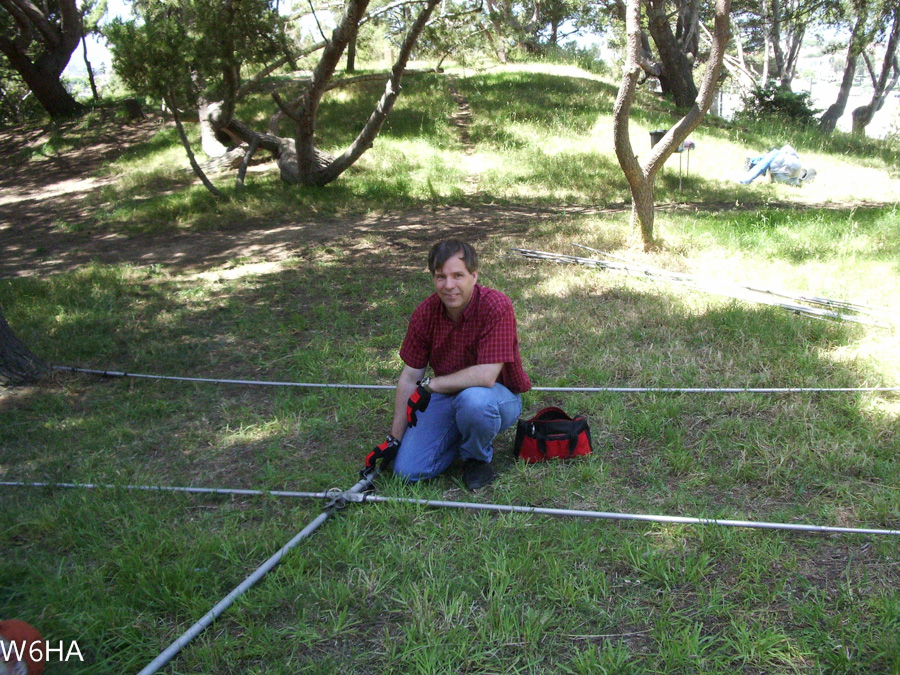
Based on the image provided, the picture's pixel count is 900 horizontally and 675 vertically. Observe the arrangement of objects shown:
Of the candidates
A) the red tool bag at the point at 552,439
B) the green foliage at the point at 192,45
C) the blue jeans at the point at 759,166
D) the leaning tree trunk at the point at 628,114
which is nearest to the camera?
the red tool bag at the point at 552,439

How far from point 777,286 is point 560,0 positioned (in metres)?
18.5

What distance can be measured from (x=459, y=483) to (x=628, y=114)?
4.67 metres

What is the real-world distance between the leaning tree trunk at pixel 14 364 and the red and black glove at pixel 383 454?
8.99 ft

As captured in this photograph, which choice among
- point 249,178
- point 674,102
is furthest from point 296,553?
point 674,102

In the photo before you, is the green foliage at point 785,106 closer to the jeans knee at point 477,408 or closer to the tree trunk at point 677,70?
the tree trunk at point 677,70

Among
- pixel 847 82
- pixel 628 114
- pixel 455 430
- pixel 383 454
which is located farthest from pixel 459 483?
pixel 847 82

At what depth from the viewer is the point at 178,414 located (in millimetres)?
4047

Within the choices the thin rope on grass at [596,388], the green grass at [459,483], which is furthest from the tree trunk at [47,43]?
the thin rope on grass at [596,388]

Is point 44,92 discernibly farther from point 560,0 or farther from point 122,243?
point 560,0

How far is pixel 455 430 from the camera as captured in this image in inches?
124

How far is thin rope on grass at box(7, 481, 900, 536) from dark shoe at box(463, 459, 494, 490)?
6.5 inches

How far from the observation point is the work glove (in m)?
3.00

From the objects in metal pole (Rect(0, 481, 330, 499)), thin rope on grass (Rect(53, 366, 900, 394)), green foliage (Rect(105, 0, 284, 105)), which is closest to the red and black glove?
metal pole (Rect(0, 481, 330, 499))

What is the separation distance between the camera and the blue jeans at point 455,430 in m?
2.98
